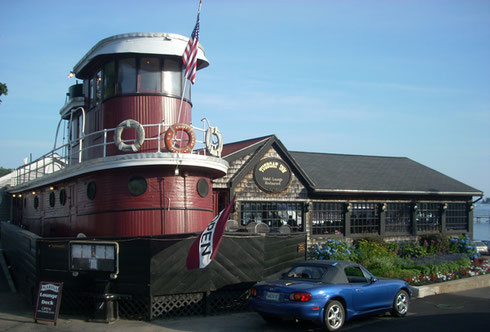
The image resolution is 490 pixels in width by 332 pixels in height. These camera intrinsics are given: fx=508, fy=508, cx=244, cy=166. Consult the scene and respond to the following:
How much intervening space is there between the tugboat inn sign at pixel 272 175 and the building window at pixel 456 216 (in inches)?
410

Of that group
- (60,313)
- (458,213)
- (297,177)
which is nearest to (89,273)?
(60,313)

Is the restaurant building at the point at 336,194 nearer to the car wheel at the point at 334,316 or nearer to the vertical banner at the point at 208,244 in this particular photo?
the vertical banner at the point at 208,244

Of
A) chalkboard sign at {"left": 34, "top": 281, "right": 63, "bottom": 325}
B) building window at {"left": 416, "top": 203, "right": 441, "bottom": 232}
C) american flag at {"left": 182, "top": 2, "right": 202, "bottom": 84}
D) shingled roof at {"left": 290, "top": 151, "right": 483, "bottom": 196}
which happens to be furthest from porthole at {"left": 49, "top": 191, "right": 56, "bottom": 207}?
building window at {"left": 416, "top": 203, "right": 441, "bottom": 232}

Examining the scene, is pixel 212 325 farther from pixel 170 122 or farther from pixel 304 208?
pixel 304 208

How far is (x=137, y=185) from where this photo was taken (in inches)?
526

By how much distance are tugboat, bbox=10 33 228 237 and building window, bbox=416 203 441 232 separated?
46.9 feet

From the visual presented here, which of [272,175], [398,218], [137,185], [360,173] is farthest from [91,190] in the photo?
[398,218]

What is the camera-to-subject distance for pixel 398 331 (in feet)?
34.4

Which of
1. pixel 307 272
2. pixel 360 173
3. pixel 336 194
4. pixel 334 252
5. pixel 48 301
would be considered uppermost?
pixel 360 173

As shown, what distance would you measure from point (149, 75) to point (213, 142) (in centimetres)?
271

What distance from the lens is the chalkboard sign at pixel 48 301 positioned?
36.1 ft

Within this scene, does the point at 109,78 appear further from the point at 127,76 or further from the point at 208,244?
the point at 208,244

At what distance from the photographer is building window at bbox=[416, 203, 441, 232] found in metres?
25.4

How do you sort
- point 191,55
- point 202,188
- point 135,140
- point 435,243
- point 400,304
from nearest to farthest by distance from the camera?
point 400,304
point 135,140
point 191,55
point 202,188
point 435,243
